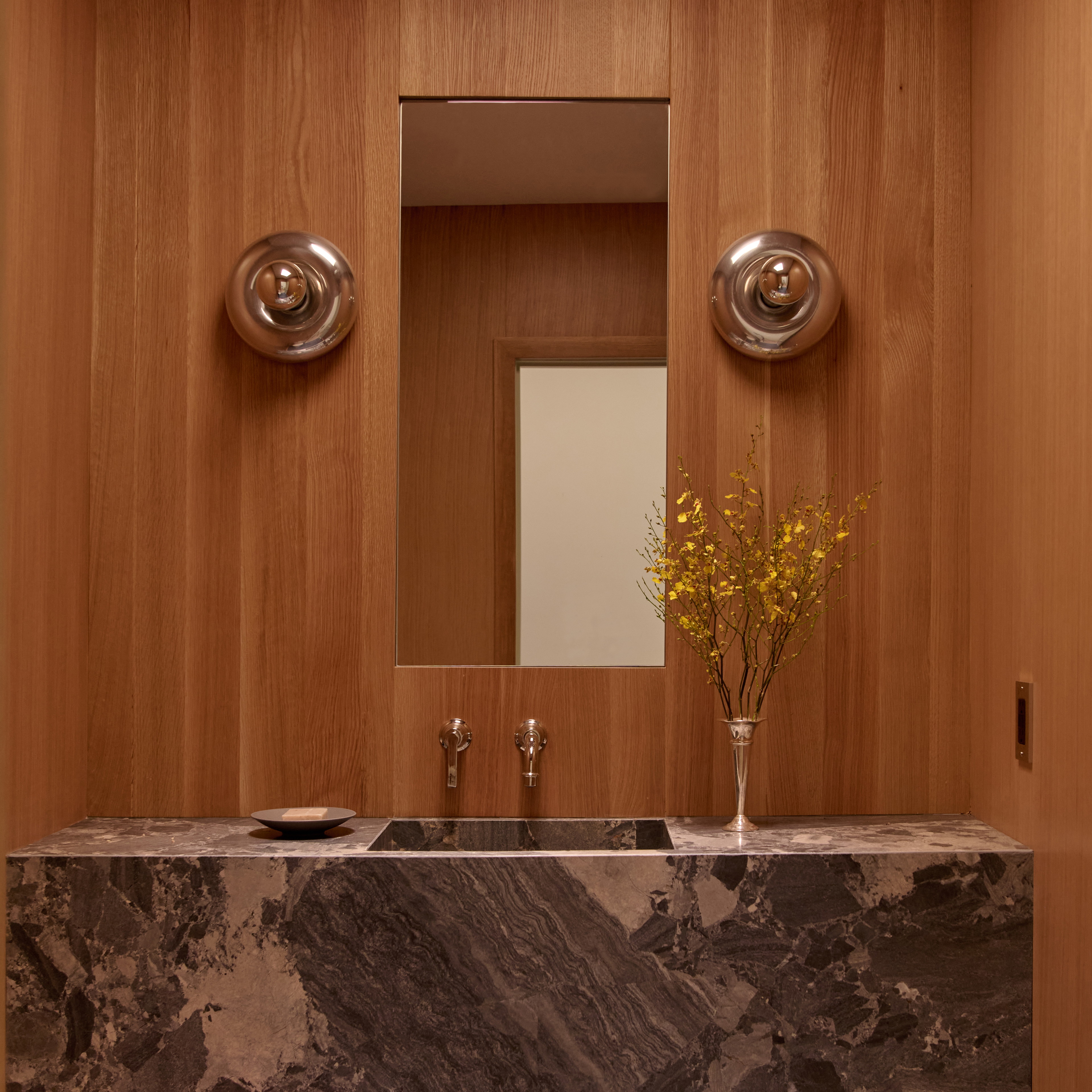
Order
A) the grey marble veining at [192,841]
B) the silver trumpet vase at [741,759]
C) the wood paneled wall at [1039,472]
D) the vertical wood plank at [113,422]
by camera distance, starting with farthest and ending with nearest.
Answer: the vertical wood plank at [113,422]
the silver trumpet vase at [741,759]
the grey marble veining at [192,841]
the wood paneled wall at [1039,472]

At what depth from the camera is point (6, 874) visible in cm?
153

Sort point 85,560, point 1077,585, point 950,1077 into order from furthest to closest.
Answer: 1. point 85,560
2. point 950,1077
3. point 1077,585

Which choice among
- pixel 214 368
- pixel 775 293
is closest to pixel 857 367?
pixel 775 293

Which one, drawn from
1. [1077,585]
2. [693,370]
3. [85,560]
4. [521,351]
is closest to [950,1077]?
[1077,585]

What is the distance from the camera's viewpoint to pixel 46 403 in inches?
65.9

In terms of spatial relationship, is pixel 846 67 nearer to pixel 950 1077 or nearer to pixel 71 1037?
pixel 950 1077

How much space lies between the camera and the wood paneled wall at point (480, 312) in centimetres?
187

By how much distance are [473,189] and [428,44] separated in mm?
275

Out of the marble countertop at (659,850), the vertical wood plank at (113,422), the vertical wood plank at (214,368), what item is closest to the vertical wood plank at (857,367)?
the marble countertop at (659,850)

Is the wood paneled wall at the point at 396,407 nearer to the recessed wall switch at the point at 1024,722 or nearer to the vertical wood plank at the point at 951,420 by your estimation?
the vertical wood plank at the point at 951,420

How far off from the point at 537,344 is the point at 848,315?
57 centimetres

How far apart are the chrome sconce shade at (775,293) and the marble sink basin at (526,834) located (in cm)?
88

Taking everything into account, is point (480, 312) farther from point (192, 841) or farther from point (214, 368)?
point (192, 841)

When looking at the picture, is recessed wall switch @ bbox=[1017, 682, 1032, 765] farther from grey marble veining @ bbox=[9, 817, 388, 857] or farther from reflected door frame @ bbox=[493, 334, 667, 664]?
grey marble veining @ bbox=[9, 817, 388, 857]
